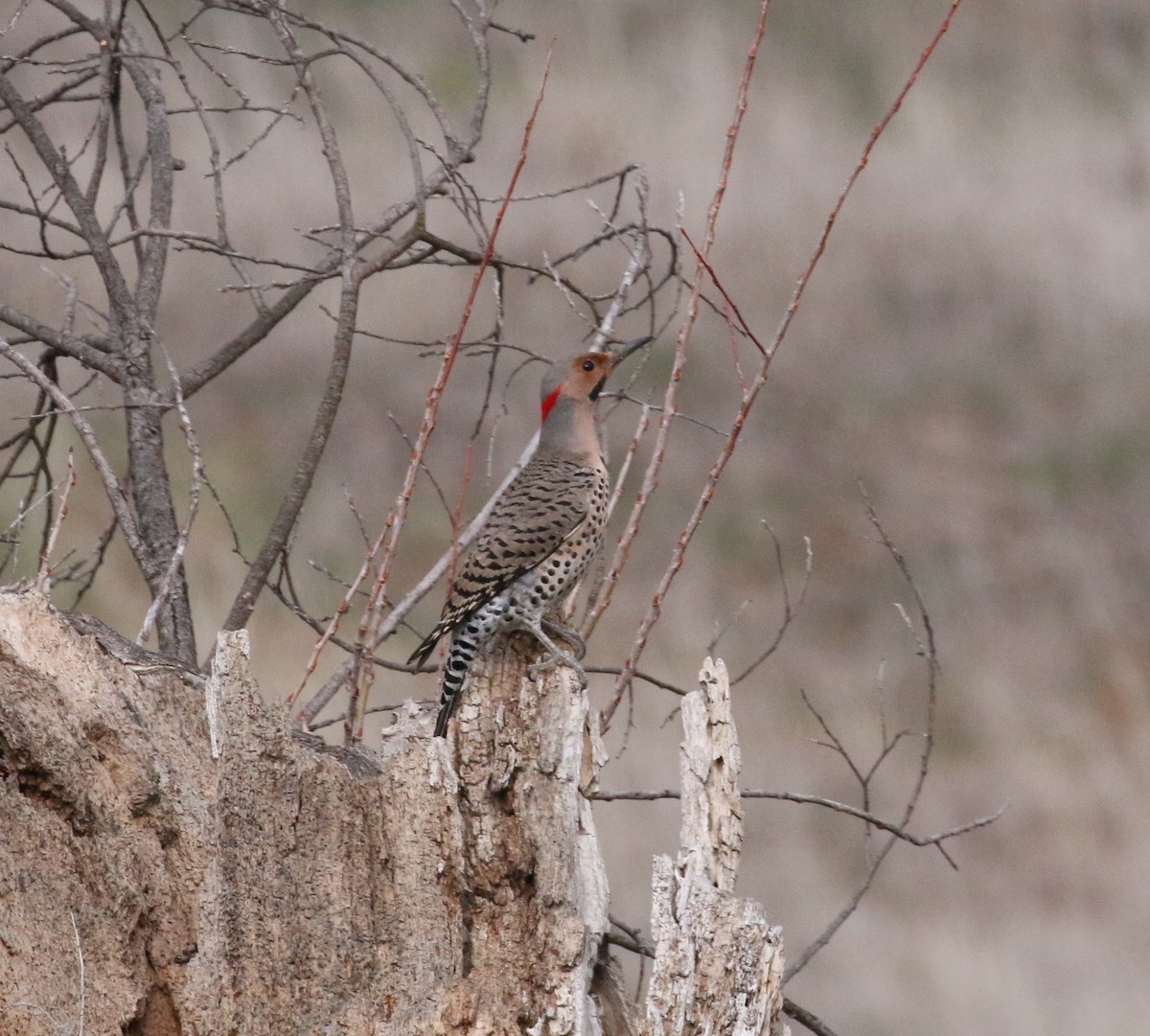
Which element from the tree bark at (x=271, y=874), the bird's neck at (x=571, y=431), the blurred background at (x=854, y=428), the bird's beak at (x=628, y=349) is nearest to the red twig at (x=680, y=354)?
the tree bark at (x=271, y=874)

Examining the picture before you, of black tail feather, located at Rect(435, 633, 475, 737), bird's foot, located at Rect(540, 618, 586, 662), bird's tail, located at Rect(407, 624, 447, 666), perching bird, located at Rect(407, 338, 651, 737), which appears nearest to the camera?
black tail feather, located at Rect(435, 633, 475, 737)

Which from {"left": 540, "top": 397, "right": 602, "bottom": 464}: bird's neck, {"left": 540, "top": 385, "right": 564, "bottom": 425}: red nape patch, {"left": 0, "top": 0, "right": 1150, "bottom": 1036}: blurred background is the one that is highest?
{"left": 0, "top": 0, "right": 1150, "bottom": 1036}: blurred background

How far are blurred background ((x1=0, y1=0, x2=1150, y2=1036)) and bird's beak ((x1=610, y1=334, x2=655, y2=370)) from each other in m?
5.11

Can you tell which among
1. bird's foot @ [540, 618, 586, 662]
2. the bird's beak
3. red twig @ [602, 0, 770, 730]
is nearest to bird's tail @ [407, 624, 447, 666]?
bird's foot @ [540, 618, 586, 662]

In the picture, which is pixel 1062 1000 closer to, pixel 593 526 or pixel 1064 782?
pixel 1064 782

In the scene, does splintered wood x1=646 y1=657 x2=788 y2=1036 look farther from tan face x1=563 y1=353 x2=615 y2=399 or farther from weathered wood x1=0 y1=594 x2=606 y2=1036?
tan face x1=563 y1=353 x2=615 y2=399

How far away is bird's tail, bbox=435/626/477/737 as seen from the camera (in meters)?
3.05

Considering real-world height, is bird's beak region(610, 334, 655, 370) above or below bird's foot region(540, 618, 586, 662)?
above

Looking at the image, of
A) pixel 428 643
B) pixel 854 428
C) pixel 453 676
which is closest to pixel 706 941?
pixel 453 676

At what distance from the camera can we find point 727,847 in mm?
2516

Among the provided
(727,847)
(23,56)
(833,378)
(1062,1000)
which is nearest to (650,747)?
(1062,1000)

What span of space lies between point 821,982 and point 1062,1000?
135 centimetres

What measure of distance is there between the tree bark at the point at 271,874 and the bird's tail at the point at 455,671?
0.24m

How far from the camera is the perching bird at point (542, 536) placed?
3.82 metres
